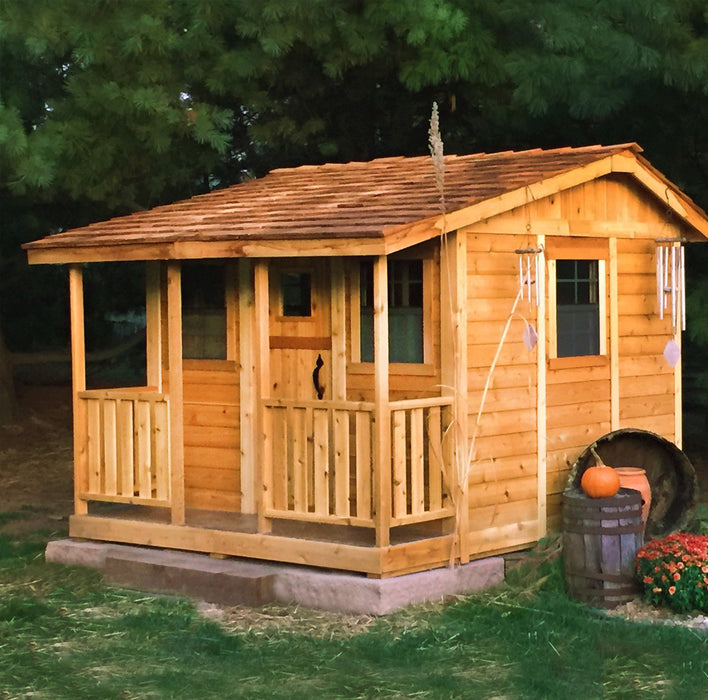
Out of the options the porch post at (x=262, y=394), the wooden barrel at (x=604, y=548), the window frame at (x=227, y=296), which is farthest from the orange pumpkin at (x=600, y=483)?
the window frame at (x=227, y=296)

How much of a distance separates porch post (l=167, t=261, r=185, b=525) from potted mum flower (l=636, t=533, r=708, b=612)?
329cm

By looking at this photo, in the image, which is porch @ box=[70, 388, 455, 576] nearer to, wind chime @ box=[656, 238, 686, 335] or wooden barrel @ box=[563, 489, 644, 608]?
wooden barrel @ box=[563, 489, 644, 608]

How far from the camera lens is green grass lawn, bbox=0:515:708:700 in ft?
24.1

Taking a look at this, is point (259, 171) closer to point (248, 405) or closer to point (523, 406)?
point (248, 405)

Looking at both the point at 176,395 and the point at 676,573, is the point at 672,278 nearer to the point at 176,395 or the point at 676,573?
the point at 676,573

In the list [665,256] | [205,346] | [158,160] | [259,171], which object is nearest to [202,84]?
[158,160]

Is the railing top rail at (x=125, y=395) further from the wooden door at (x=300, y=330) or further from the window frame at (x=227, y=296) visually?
the wooden door at (x=300, y=330)

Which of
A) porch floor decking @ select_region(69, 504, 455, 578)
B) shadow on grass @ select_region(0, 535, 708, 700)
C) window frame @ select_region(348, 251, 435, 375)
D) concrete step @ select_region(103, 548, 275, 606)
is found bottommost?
shadow on grass @ select_region(0, 535, 708, 700)

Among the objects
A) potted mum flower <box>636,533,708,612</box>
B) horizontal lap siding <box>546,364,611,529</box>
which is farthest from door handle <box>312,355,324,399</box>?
potted mum flower <box>636,533,708,612</box>

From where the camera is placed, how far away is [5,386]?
1955 cm

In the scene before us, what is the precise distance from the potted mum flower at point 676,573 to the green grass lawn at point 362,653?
0.38m

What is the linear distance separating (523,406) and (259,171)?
7.95 meters

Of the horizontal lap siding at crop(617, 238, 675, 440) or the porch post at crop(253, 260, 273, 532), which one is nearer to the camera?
the porch post at crop(253, 260, 273, 532)

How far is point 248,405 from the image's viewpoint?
35.4ft
